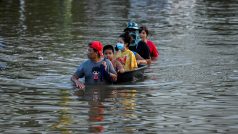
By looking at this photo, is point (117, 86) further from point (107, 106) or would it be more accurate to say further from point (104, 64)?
A: point (107, 106)

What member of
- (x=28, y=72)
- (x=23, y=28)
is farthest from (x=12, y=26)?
(x=28, y=72)

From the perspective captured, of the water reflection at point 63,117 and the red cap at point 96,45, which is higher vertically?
the red cap at point 96,45

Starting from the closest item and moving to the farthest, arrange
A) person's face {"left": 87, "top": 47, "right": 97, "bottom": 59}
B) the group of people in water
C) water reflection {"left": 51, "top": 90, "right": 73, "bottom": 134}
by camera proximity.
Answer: water reflection {"left": 51, "top": 90, "right": 73, "bottom": 134}
person's face {"left": 87, "top": 47, "right": 97, "bottom": 59}
the group of people in water

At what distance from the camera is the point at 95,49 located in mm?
14141

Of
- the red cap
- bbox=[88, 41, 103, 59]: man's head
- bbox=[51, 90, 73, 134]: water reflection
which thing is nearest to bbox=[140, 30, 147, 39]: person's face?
bbox=[88, 41, 103, 59]: man's head

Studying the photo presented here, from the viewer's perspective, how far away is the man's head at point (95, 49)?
46.0ft

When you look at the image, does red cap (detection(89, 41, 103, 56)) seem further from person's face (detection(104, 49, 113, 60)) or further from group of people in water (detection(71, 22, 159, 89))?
person's face (detection(104, 49, 113, 60))

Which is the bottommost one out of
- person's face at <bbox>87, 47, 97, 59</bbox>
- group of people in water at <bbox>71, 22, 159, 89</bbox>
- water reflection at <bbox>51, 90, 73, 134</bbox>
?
water reflection at <bbox>51, 90, 73, 134</bbox>

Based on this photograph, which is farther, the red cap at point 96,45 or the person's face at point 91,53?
the person's face at point 91,53

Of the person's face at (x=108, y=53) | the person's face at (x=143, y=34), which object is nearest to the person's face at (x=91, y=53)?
the person's face at (x=108, y=53)

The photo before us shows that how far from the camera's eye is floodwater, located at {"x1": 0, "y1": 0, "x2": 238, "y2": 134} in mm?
10984

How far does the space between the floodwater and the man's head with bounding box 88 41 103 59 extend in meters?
0.78

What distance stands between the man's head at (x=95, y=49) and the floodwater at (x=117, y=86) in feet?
2.57

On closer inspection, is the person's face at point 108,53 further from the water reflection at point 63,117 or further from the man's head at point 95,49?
the water reflection at point 63,117
